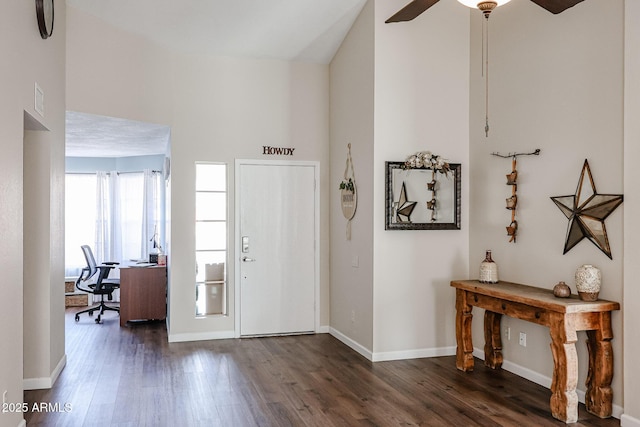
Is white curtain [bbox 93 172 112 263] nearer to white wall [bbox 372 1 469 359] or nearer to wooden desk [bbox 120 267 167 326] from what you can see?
wooden desk [bbox 120 267 167 326]

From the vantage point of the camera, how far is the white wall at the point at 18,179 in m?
3.04

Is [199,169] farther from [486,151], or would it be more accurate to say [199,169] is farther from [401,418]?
[401,418]

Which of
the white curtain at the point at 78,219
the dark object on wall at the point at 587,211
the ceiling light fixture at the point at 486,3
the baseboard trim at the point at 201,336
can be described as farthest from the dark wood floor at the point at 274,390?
the white curtain at the point at 78,219

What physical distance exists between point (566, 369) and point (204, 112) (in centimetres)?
439

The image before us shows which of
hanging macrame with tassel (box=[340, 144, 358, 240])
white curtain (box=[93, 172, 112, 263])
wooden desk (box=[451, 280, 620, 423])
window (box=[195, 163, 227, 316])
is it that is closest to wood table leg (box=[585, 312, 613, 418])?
wooden desk (box=[451, 280, 620, 423])

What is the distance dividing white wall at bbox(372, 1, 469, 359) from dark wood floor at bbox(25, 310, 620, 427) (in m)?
0.33

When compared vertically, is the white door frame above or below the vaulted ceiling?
below

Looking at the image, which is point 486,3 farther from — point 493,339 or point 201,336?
point 201,336

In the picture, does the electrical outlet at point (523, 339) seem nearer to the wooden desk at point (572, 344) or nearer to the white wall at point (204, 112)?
the wooden desk at point (572, 344)

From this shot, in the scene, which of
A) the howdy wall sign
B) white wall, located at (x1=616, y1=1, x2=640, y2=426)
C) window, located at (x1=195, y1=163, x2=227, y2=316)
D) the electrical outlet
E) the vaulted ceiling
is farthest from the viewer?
the howdy wall sign

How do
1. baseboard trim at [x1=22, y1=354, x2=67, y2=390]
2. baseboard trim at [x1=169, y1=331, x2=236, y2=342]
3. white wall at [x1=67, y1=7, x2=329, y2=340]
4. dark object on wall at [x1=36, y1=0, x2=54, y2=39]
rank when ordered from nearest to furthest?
dark object on wall at [x1=36, y1=0, x2=54, y2=39]
baseboard trim at [x1=22, y1=354, x2=67, y2=390]
white wall at [x1=67, y1=7, x2=329, y2=340]
baseboard trim at [x1=169, y1=331, x2=236, y2=342]

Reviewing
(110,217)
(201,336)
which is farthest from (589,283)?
(110,217)

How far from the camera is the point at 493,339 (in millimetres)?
4891

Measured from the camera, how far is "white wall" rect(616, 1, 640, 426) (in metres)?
3.50
